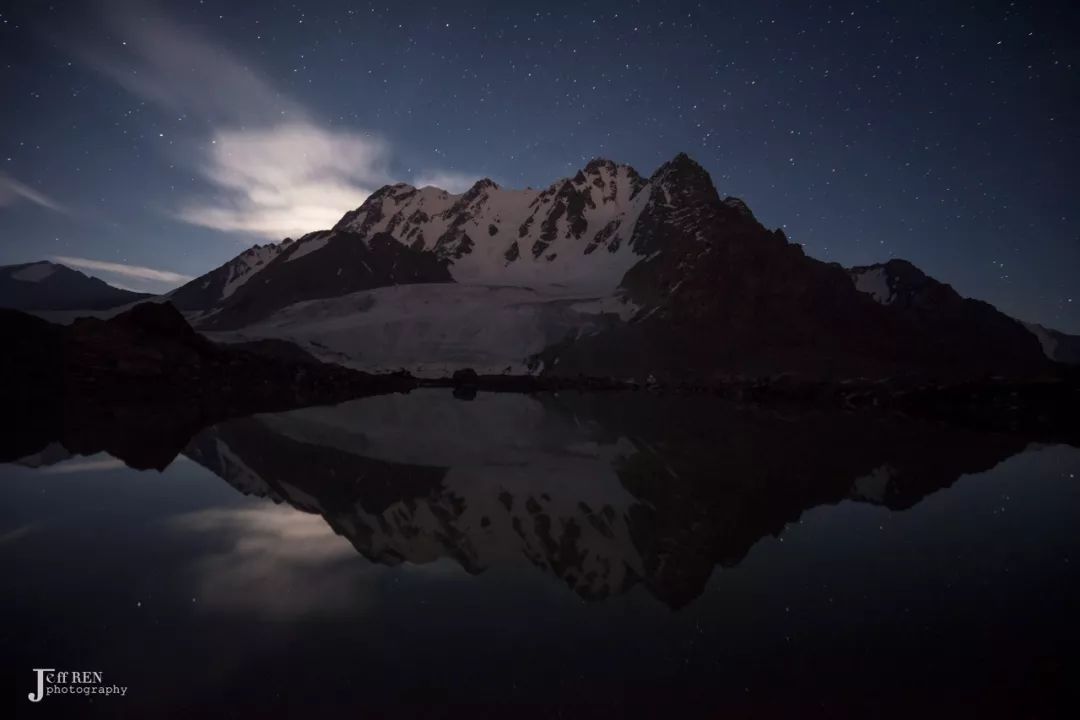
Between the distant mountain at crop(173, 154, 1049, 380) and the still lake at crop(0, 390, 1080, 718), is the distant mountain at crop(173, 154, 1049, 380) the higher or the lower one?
the higher one

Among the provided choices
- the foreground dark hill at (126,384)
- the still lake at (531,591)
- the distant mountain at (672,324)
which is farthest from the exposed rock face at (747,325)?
the still lake at (531,591)

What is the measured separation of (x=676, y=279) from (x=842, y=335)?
3962 centimetres

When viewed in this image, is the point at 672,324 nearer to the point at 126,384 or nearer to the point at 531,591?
the point at 126,384

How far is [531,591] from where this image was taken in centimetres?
547

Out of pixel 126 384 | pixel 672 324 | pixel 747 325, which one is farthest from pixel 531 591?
pixel 747 325

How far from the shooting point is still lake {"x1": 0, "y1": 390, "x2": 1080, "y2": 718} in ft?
11.9

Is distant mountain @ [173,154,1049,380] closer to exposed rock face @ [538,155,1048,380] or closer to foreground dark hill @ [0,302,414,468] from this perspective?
exposed rock face @ [538,155,1048,380]

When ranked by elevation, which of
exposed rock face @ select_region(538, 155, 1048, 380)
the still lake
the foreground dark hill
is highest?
exposed rock face @ select_region(538, 155, 1048, 380)

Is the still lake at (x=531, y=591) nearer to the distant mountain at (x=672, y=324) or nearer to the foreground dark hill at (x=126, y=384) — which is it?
the foreground dark hill at (x=126, y=384)

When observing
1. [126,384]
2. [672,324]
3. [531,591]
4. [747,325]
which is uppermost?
[672,324]

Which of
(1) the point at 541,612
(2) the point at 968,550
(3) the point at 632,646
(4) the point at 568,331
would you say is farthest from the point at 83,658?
(4) the point at 568,331

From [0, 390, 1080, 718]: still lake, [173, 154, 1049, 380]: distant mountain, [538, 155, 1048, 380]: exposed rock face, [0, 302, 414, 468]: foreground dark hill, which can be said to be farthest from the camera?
[538, 155, 1048, 380]: exposed rock face

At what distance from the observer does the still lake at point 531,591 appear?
3.62m

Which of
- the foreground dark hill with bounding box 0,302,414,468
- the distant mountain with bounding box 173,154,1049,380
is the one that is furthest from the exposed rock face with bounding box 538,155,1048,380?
the foreground dark hill with bounding box 0,302,414,468
